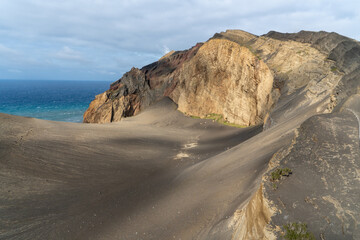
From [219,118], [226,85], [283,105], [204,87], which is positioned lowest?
[219,118]

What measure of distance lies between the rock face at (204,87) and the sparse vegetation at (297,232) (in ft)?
67.8

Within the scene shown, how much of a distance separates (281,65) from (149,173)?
55.5 ft

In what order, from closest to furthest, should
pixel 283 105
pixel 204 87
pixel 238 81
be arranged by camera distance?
pixel 283 105, pixel 238 81, pixel 204 87

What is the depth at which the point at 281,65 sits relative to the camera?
78.3 ft

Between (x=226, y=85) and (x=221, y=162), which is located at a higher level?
(x=226, y=85)

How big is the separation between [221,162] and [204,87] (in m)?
21.3

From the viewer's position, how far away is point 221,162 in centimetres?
1379

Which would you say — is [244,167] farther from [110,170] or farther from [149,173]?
[110,170]

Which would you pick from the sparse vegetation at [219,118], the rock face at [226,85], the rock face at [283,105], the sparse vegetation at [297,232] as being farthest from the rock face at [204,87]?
the sparse vegetation at [297,232]

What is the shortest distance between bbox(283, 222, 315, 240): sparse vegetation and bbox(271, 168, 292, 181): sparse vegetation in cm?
125

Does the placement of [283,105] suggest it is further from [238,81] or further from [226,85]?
[226,85]

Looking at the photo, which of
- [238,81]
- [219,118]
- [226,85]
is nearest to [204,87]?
[226,85]

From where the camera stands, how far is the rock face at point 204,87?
26.7m

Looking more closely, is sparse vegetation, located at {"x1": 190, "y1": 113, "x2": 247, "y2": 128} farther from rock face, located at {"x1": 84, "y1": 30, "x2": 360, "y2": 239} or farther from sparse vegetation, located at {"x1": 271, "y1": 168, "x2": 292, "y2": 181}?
sparse vegetation, located at {"x1": 271, "y1": 168, "x2": 292, "y2": 181}
